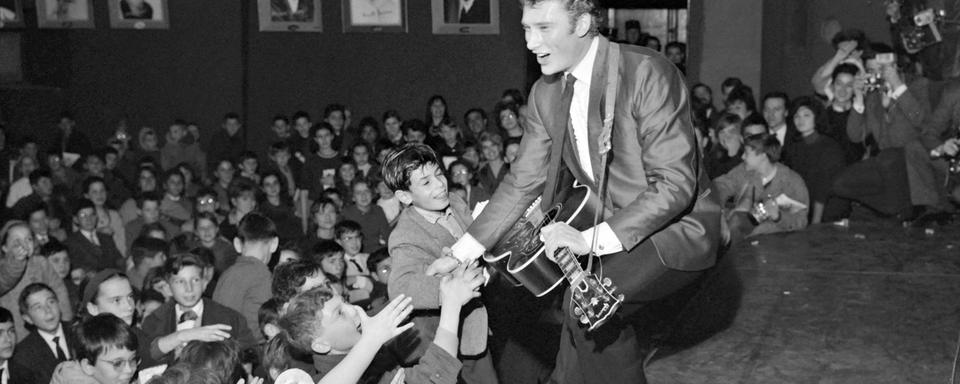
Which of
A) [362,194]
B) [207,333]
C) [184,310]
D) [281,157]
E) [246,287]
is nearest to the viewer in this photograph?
[207,333]

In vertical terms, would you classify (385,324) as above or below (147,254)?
above

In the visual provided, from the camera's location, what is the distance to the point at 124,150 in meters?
10.2

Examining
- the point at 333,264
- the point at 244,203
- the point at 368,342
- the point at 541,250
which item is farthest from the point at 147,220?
the point at 541,250

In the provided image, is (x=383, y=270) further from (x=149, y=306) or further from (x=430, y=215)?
(x=430, y=215)

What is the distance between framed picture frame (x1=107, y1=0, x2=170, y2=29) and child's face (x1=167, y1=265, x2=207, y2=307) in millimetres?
6619

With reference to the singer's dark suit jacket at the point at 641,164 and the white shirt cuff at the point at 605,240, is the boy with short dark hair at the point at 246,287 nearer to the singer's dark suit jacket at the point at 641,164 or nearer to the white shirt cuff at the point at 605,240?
the singer's dark suit jacket at the point at 641,164

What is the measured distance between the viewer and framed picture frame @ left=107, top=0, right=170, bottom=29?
10984mm

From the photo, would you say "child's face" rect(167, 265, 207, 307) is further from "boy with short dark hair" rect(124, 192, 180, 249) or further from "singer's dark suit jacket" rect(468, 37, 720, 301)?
"boy with short dark hair" rect(124, 192, 180, 249)

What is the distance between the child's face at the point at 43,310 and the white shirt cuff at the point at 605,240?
3.10 metres

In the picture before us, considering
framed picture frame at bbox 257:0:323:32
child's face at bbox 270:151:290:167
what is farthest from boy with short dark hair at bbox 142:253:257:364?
framed picture frame at bbox 257:0:323:32

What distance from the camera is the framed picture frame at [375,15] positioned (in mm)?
10789

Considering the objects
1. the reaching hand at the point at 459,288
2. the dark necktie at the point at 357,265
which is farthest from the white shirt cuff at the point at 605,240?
the dark necktie at the point at 357,265

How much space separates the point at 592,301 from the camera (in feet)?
9.59

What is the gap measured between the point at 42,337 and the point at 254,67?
21.2 feet
